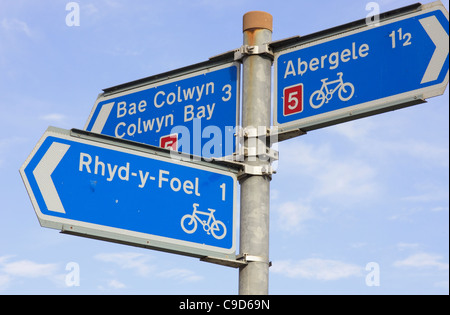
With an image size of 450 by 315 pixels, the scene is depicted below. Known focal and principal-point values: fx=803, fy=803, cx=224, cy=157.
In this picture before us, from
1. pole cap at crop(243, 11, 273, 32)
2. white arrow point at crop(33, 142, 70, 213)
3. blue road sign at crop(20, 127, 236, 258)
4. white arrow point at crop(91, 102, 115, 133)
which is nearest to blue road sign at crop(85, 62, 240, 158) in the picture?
white arrow point at crop(91, 102, 115, 133)

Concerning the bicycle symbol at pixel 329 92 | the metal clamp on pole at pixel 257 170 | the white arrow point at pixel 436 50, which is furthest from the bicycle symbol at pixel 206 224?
the white arrow point at pixel 436 50

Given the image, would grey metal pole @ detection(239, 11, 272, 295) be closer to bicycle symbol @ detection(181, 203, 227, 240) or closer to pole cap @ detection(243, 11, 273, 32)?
pole cap @ detection(243, 11, 273, 32)

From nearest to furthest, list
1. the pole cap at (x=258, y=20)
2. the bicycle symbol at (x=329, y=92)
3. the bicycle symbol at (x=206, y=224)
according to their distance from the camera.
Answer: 1. the bicycle symbol at (x=206, y=224)
2. the bicycle symbol at (x=329, y=92)
3. the pole cap at (x=258, y=20)

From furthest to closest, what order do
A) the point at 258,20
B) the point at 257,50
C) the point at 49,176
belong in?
the point at 258,20
the point at 257,50
the point at 49,176

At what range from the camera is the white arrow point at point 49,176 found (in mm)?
4645

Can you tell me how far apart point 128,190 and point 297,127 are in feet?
3.93

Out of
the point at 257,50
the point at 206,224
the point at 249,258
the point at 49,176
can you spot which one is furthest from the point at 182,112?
the point at 49,176

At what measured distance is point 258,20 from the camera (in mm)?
5746

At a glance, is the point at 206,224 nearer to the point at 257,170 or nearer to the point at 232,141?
the point at 257,170

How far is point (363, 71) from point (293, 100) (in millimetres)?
522

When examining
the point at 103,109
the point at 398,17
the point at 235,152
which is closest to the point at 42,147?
the point at 235,152

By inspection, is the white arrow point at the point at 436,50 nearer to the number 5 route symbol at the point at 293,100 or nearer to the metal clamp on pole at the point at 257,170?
the number 5 route symbol at the point at 293,100

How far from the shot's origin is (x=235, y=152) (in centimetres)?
547

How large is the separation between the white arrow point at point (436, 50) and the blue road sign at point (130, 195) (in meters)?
1.44
